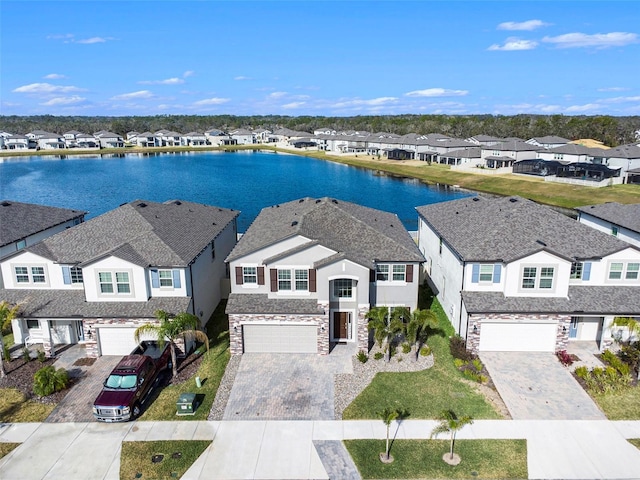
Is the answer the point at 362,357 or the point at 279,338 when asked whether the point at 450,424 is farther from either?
the point at 279,338

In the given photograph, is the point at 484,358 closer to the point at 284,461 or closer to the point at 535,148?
the point at 284,461

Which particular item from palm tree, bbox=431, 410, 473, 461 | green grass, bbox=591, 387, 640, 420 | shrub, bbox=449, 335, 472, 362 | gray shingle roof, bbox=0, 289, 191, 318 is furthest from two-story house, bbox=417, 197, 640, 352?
gray shingle roof, bbox=0, 289, 191, 318

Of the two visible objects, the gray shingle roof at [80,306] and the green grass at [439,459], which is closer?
the green grass at [439,459]

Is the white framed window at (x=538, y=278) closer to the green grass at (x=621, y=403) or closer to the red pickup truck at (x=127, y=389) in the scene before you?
the green grass at (x=621, y=403)

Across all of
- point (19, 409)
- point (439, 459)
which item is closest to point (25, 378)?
point (19, 409)

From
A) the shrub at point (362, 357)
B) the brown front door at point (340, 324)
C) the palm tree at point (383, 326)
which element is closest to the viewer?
the palm tree at point (383, 326)

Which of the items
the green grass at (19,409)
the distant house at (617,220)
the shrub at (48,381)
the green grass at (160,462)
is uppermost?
the distant house at (617,220)

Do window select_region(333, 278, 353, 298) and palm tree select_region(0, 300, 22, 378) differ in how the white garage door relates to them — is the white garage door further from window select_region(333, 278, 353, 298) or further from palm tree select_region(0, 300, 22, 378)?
window select_region(333, 278, 353, 298)

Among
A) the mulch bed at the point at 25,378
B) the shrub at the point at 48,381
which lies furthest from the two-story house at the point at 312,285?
the mulch bed at the point at 25,378
